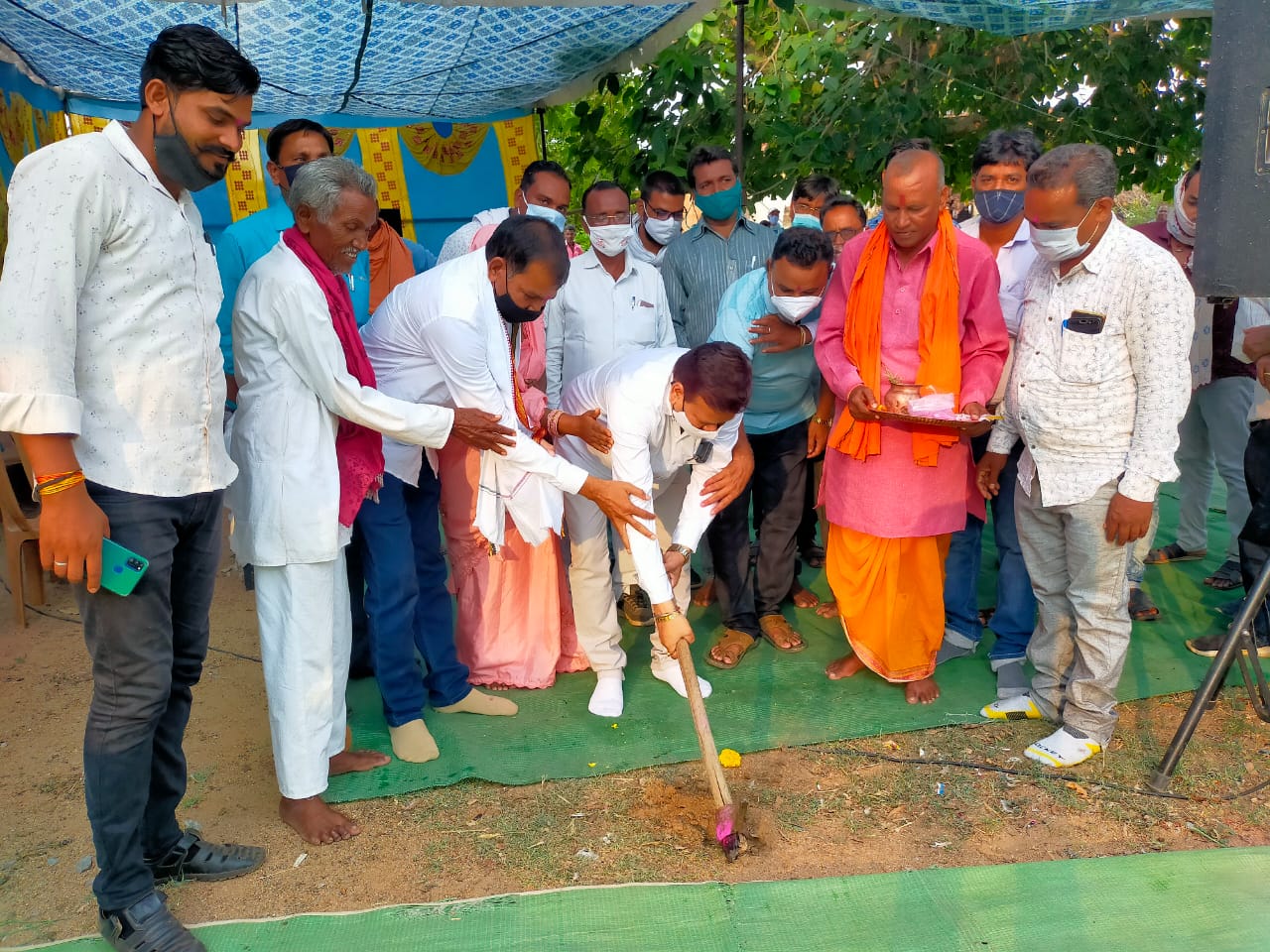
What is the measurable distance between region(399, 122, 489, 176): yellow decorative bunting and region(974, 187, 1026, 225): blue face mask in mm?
4744

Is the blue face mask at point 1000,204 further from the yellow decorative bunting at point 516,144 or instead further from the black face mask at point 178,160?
the yellow decorative bunting at point 516,144

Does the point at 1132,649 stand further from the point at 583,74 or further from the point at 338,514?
the point at 583,74

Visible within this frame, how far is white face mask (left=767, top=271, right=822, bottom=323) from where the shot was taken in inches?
144

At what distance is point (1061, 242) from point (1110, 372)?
0.40 m

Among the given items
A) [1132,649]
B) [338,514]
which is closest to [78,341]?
[338,514]

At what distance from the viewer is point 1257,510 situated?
389 cm

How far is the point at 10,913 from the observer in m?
2.54

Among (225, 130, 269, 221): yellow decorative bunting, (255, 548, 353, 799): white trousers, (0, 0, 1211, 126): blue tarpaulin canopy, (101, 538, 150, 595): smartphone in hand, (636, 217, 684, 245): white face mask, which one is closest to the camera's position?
(101, 538, 150, 595): smartphone in hand

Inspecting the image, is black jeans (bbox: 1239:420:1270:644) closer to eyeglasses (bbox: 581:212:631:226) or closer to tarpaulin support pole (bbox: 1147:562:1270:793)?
tarpaulin support pole (bbox: 1147:562:1270:793)

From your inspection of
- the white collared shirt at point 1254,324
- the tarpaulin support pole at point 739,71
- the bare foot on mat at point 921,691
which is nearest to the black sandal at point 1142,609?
the white collared shirt at point 1254,324

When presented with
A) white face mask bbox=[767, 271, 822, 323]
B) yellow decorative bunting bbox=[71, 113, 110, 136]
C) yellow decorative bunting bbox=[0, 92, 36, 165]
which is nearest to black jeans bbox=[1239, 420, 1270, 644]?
white face mask bbox=[767, 271, 822, 323]

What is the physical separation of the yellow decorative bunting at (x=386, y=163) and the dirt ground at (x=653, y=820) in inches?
193

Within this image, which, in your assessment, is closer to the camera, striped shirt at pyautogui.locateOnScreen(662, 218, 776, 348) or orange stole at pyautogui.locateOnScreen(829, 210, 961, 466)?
orange stole at pyautogui.locateOnScreen(829, 210, 961, 466)

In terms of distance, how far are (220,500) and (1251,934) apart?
260cm
